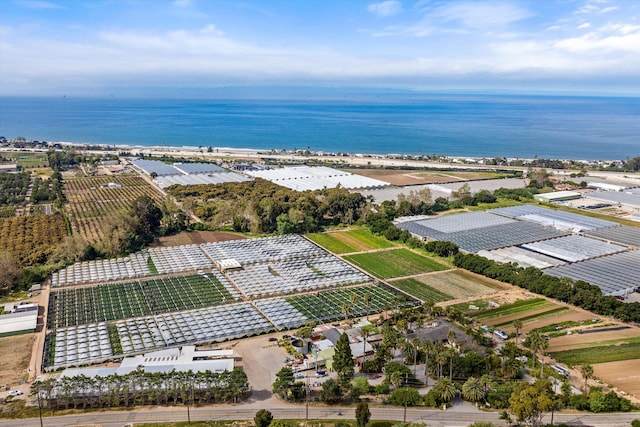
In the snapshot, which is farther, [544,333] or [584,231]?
[584,231]

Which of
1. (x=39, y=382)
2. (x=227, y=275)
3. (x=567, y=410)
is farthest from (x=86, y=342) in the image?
(x=567, y=410)

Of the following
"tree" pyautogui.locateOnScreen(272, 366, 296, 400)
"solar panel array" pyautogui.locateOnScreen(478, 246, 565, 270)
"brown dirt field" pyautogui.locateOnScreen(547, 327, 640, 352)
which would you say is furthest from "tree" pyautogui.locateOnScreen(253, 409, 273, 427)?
"solar panel array" pyautogui.locateOnScreen(478, 246, 565, 270)

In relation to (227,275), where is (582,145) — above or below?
above

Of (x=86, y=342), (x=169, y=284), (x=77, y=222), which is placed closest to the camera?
(x=86, y=342)

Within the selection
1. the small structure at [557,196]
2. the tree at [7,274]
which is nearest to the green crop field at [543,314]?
the small structure at [557,196]

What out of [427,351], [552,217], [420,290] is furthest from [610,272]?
[427,351]

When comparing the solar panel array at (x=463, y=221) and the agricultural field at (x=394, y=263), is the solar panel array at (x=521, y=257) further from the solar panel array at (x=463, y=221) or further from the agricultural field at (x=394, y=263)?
the solar panel array at (x=463, y=221)

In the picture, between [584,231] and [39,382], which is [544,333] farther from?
[39,382]

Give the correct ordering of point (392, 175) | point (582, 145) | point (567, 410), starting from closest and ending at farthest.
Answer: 1. point (567, 410)
2. point (392, 175)
3. point (582, 145)

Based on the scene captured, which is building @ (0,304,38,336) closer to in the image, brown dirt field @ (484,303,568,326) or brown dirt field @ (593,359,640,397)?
brown dirt field @ (484,303,568,326)
